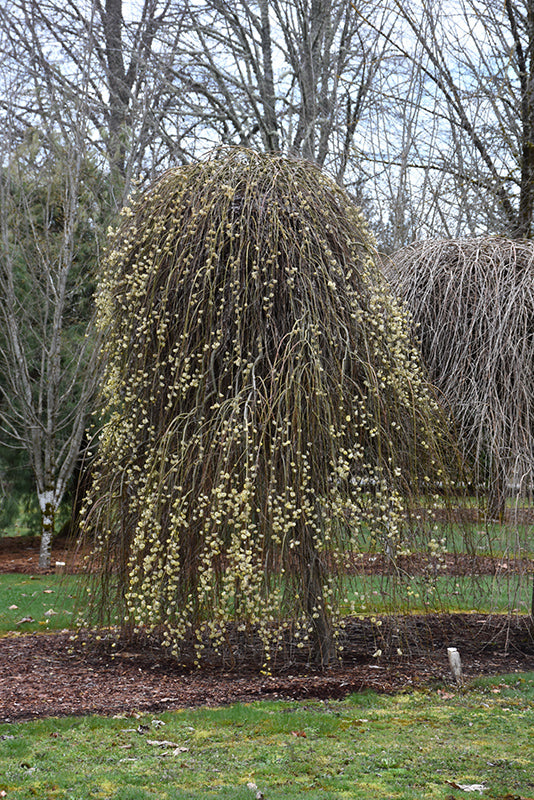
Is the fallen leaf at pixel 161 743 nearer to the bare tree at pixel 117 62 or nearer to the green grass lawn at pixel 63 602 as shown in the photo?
the green grass lawn at pixel 63 602

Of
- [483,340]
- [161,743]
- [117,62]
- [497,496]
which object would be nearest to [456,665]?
[497,496]

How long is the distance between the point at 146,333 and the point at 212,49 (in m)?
11.0

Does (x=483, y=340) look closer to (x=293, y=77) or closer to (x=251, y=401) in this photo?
(x=251, y=401)

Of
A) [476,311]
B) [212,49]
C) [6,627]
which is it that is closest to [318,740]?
[476,311]

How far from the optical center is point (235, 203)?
5684 mm

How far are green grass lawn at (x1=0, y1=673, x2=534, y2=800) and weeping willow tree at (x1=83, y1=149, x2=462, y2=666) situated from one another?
0.64 meters

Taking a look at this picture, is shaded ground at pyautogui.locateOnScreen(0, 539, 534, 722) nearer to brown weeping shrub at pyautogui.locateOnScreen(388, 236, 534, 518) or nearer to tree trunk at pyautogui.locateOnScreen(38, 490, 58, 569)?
brown weeping shrub at pyautogui.locateOnScreen(388, 236, 534, 518)

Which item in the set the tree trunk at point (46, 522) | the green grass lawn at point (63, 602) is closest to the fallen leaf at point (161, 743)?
the green grass lawn at point (63, 602)

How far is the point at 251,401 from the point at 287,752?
2.01 m

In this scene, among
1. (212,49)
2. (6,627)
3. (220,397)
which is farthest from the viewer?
(212,49)

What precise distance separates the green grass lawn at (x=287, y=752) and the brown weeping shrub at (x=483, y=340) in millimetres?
1713

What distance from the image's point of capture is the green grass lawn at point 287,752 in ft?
11.1

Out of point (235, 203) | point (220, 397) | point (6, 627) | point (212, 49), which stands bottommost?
point (6, 627)

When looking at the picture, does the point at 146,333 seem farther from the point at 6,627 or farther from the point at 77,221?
the point at 77,221
